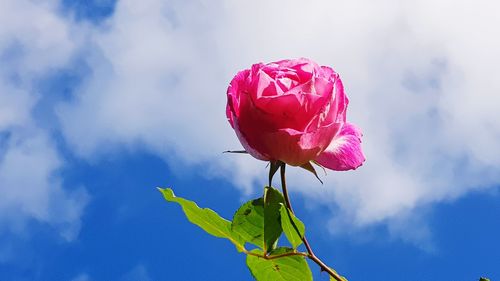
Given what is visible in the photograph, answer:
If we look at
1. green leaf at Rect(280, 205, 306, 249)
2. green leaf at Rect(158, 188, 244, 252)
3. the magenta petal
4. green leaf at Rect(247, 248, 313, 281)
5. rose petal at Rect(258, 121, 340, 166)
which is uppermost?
the magenta petal

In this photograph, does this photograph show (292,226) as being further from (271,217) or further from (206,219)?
(206,219)

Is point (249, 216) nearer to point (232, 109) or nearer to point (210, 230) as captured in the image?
point (210, 230)

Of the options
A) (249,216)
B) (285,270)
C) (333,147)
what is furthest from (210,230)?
(333,147)

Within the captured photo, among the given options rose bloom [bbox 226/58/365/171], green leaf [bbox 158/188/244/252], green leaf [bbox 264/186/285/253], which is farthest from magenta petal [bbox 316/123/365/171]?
green leaf [bbox 158/188/244/252]

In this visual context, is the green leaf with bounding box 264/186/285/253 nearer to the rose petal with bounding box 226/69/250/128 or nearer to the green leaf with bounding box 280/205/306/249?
the green leaf with bounding box 280/205/306/249

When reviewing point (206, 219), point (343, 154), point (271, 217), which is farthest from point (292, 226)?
point (343, 154)
